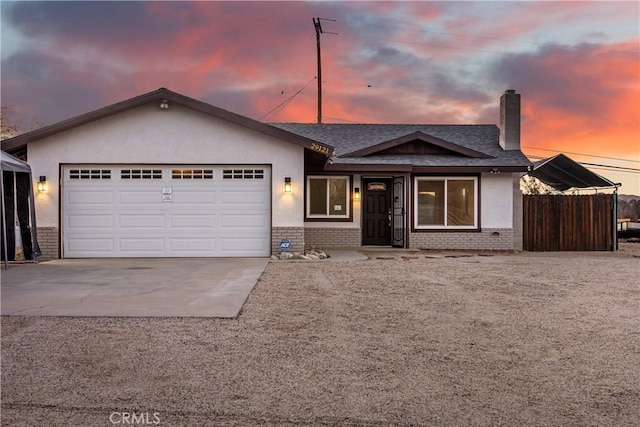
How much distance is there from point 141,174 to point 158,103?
6.36 ft

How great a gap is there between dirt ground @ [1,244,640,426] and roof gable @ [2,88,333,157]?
6.10 meters

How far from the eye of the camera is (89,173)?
13.7 meters

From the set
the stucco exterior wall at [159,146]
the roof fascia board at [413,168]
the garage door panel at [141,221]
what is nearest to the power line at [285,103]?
the roof fascia board at [413,168]

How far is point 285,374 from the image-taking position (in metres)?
4.40

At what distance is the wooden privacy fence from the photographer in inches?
702

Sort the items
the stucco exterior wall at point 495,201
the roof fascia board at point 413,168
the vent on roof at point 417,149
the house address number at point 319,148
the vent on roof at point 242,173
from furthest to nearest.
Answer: the vent on roof at point 417,149 → the stucco exterior wall at point 495,201 → the roof fascia board at point 413,168 → the vent on roof at point 242,173 → the house address number at point 319,148

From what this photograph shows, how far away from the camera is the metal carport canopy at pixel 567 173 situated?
17406 mm

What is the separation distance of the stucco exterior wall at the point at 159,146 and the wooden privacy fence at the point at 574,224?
361 inches

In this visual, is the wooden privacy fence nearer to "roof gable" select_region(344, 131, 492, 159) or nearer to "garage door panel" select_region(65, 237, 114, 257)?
"roof gable" select_region(344, 131, 492, 159)

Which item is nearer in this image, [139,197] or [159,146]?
[159,146]

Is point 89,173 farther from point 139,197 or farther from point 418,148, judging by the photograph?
point 418,148

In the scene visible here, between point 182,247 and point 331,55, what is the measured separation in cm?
1882

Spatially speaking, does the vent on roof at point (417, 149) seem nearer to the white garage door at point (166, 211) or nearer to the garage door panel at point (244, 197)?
the garage door panel at point (244, 197)

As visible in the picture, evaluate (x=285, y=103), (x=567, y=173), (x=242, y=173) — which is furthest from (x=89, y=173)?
(x=285, y=103)
